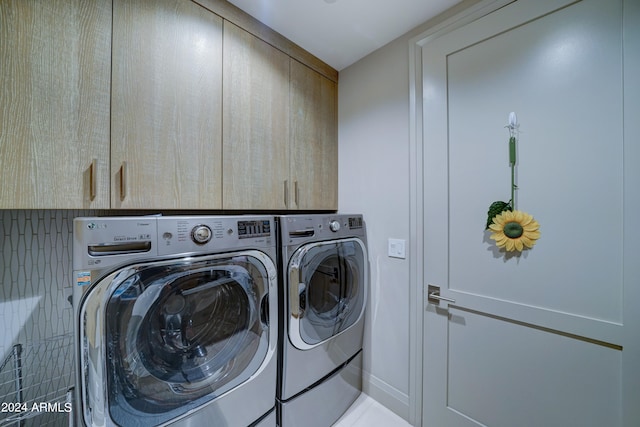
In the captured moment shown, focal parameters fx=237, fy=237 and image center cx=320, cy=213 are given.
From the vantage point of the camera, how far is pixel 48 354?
1.11 metres

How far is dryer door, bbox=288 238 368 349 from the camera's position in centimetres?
120

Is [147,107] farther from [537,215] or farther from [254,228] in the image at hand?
[537,215]

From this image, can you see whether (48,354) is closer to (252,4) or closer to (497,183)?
(252,4)

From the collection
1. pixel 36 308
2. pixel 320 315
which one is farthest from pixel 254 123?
pixel 36 308

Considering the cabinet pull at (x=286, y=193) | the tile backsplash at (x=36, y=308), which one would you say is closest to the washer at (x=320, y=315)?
the cabinet pull at (x=286, y=193)

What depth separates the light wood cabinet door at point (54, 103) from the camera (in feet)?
2.42

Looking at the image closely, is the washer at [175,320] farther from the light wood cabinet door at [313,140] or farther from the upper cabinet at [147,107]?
the light wood cabinet door at [313,140]

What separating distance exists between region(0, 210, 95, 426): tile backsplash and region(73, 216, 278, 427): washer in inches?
21.0

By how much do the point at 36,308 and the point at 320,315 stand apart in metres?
1.33

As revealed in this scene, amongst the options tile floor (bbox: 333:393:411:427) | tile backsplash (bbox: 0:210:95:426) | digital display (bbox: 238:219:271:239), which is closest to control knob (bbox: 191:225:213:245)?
digital display (bbox: 238:219:271:239)

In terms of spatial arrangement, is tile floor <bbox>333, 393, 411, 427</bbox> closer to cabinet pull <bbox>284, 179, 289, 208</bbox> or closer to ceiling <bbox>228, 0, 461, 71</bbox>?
cabinet pull <bbox>284, 179, 289, 208</bbox>

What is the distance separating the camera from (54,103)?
80 centimetres

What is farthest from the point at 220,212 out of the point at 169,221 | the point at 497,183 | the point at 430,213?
the point at 497,183

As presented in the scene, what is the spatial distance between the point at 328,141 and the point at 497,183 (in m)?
1.10
